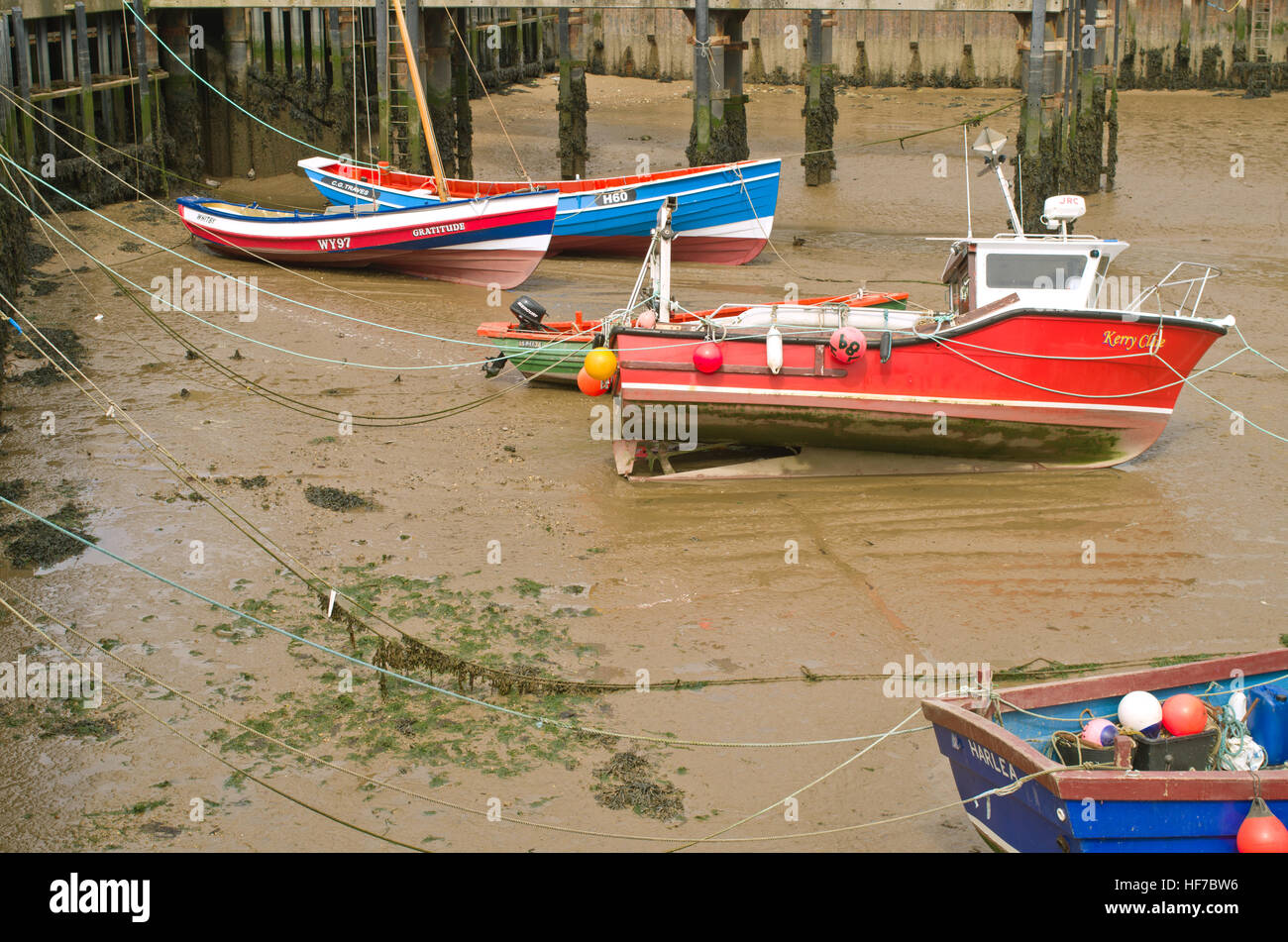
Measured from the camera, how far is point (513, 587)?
9.95 metres

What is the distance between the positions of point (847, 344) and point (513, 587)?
3.67 meters

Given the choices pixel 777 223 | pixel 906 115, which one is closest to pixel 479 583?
pixel 777 223

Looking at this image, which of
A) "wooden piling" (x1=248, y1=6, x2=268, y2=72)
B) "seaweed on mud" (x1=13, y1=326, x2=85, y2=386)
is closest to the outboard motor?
"seaweed on mud" (x1=13, y1=326, x2=85, y2=386)

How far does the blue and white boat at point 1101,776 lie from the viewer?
5.94 meters

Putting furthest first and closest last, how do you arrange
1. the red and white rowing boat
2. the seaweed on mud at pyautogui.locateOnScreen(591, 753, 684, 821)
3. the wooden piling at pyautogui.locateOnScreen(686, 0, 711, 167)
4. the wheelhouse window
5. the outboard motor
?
1. the wooden piling at pyautogui.locateOnScreen(686, 0, 711, 167)
2. the red and white rowing boat
3. the outboard motor
4. the wheelhouse window
5. the seaweed on mud at pyautogui.locateOnScreen(591, 753, 684, 821)

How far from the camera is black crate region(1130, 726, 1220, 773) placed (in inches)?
256

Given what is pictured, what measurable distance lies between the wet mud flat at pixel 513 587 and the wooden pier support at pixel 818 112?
5.49m

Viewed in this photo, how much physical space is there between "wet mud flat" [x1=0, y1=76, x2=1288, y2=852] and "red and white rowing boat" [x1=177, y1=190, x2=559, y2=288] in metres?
0.78

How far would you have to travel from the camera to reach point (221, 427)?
41.6 ft

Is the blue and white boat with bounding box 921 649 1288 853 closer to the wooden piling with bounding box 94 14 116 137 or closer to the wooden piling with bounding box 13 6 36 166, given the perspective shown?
the wooden piling with bounding box 13 6 36 166

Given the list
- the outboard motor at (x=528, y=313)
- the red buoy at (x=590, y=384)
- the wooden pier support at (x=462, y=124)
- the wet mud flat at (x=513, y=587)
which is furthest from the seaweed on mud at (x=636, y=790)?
the wooden pier support at (x=462, y=124)

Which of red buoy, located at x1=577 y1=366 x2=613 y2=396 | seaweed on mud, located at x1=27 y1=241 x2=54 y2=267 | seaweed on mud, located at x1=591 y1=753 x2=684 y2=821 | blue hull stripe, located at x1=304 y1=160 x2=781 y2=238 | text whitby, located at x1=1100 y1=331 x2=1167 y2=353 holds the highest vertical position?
blue hull stripe, located at x1=304 y1=160 x2=781 y2=238

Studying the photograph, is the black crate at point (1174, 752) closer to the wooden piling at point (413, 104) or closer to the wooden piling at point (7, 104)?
the wooden piling at point (7, 104)

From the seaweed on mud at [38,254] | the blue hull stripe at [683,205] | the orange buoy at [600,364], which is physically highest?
the blue hull stripe at [683,205]
